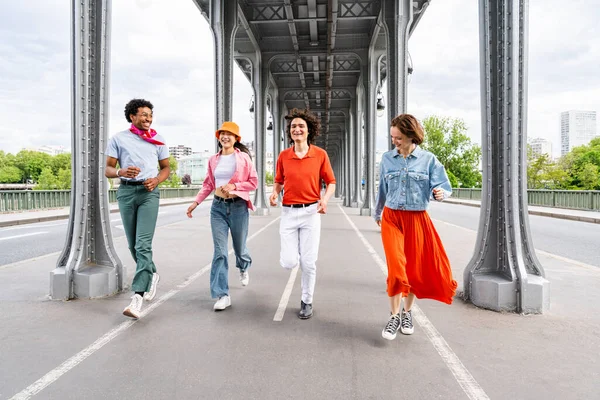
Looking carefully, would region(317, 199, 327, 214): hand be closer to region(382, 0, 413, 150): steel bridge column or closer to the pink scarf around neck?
the pink scarf around neck

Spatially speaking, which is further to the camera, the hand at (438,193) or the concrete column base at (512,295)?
the concrete column base at (512,295)

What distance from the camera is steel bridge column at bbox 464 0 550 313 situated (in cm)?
463

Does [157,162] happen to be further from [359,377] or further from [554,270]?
[554,270]

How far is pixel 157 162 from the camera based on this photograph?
194 inches

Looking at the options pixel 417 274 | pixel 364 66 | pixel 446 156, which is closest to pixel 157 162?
pixel 417 274

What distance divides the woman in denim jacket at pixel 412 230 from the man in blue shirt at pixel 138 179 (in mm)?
2608

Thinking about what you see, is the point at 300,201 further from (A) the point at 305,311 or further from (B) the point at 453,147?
(B) the point at 453,147

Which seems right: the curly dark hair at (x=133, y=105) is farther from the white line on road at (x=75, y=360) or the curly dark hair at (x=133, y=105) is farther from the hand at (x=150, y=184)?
the white line on road at (x=75, y=360)

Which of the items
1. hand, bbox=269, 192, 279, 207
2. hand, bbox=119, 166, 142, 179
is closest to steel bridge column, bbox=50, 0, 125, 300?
hand, bbox=119, 166, 142, 179

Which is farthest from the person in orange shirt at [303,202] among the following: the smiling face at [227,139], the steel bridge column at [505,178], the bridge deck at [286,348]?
the steel bridge column at [505,178]

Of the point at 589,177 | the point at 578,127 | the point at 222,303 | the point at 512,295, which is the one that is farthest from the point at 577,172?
the point at 578,127

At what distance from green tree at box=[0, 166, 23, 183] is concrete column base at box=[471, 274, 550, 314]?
131106 mm

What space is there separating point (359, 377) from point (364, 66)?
22619mm

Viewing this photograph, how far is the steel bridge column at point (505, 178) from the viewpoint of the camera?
15.2 ft
